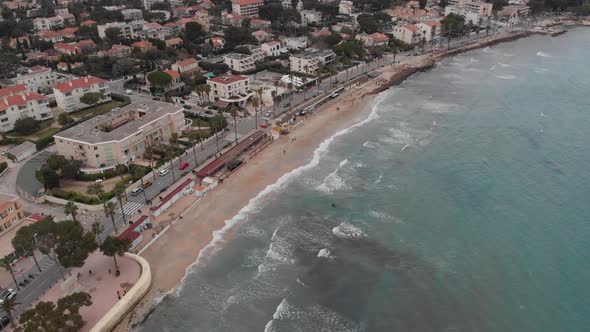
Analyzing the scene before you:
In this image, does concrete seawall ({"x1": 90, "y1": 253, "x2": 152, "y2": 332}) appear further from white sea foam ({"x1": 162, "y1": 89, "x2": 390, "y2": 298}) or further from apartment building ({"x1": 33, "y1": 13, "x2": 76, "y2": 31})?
apartment building ({"x1": 33, "y1": 13, "x2": 76, "y2": 31})

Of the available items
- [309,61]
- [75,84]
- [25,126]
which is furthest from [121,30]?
[25,126]

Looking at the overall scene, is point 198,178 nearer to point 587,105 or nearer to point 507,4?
point 587,105

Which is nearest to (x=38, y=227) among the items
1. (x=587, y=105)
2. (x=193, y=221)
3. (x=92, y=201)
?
(x=92, y=201)

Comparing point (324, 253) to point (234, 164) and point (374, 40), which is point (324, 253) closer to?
point (234, 164)

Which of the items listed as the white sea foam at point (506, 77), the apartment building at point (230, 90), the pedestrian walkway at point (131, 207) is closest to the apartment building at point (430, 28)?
the white sea foam at point (506, 77)

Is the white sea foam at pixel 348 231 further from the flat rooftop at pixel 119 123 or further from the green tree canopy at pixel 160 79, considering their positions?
the green tree canopy at pixel 160 79

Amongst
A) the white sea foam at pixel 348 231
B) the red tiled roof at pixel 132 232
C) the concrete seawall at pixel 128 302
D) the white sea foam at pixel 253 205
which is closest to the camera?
the concrete seawall at pixel 128 302
